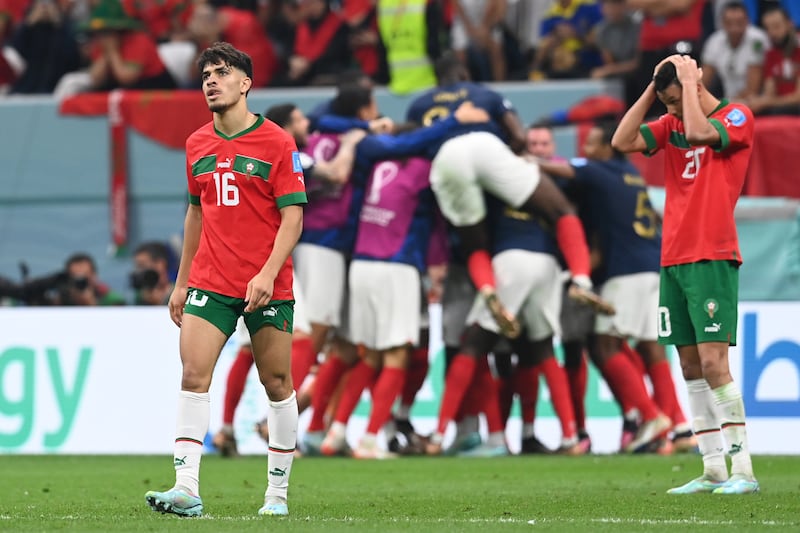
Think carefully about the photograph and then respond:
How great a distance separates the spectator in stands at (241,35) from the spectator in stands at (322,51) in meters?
0.35

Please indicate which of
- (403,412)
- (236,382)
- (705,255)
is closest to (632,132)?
(705,255)

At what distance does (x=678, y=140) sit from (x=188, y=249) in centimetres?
275

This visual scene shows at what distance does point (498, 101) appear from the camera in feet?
40.7

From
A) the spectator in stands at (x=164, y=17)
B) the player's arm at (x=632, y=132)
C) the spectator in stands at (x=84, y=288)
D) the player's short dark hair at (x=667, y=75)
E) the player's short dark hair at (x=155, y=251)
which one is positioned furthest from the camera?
the spectator in stands at (x=164, y=17)

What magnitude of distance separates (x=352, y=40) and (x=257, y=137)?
35.4ft

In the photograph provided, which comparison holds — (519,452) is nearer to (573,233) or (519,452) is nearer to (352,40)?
(573,233)

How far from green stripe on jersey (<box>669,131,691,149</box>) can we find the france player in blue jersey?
149 inches

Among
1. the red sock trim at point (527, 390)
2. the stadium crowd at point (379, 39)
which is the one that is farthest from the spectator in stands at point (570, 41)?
the red sock trim at point (527, 390)

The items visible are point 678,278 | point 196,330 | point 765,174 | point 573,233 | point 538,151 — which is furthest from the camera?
point 765,174

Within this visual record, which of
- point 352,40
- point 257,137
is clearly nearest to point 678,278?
point 257,137

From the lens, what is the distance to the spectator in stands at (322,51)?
57.9 feet

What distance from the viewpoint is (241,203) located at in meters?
6.96

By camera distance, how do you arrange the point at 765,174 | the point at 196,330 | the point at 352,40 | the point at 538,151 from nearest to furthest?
the point at 196,330 → the point at 538,151 → the point at 765,174 → the point at 352,40

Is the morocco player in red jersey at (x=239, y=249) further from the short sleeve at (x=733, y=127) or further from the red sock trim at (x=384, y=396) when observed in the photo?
the red sock trim at (x=384, y=396)
